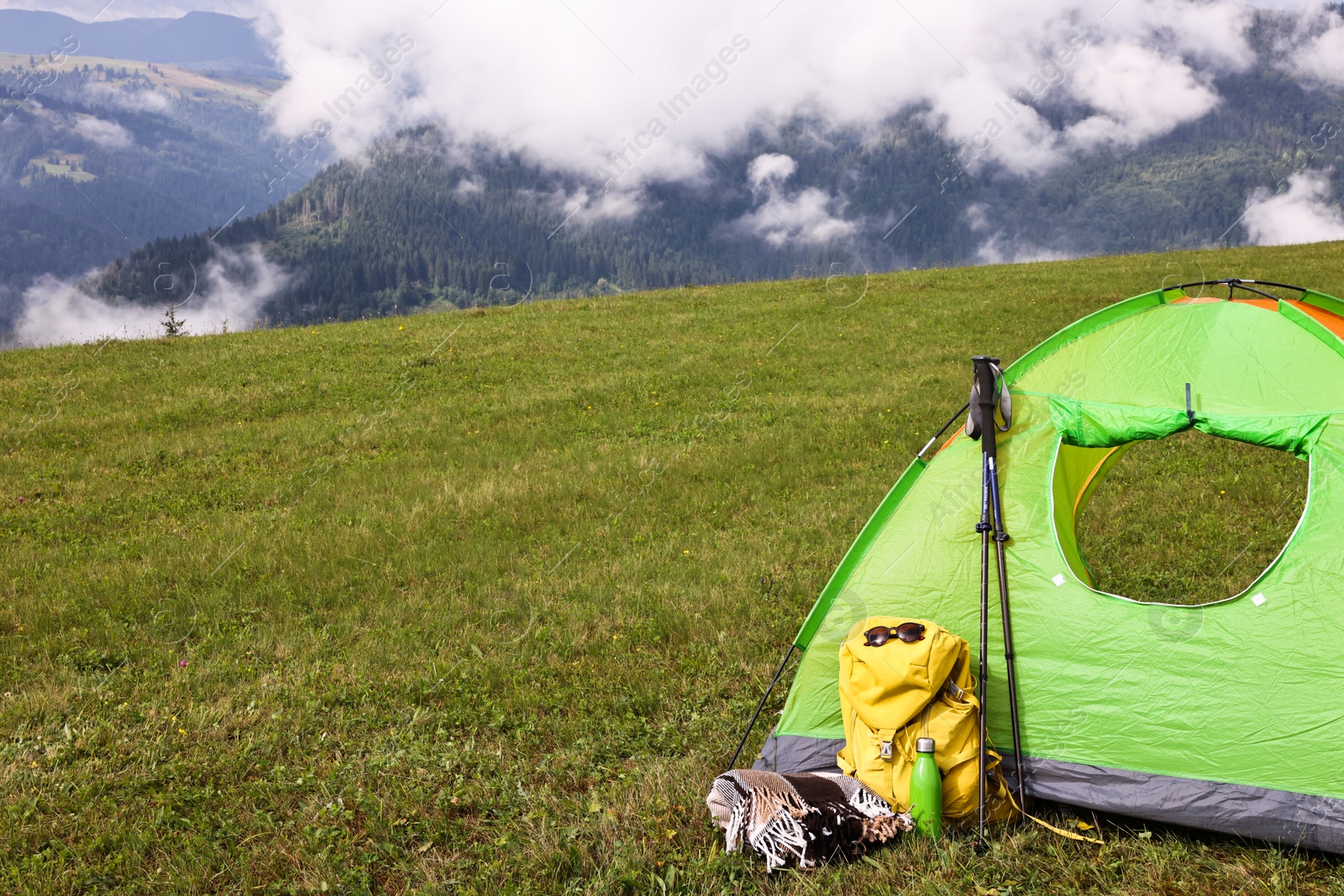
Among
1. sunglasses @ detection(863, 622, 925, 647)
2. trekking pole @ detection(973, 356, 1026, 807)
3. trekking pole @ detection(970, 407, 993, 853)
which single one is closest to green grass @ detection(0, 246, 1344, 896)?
trekking pole @ detection(970, 407, 993, 853)

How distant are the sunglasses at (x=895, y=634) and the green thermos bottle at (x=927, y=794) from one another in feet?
1.77

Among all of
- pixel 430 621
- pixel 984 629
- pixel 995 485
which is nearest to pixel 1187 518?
pixel 995 485

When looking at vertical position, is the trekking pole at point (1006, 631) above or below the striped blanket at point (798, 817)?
above

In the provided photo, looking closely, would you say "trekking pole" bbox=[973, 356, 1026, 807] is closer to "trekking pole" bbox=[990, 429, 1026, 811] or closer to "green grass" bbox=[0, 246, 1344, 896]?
"trekking pole" bbox=[990, 429, 1026, 811]

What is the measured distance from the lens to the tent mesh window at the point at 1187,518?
24.4 feet

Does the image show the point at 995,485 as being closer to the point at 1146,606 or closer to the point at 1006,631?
the point at 1006,631

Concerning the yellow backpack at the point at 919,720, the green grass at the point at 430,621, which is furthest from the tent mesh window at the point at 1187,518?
the green grass at the point at 430,621

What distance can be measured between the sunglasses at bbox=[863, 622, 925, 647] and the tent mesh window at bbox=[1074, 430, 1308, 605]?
2.19m

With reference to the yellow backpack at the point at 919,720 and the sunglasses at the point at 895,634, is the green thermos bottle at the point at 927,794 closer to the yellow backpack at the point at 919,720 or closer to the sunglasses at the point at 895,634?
the yellow backpack at the point at 919,720

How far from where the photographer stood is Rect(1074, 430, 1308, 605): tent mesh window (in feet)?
24.4

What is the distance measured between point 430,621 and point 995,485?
507 cm

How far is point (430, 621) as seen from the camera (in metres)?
7.54

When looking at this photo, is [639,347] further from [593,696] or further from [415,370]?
[593,696]

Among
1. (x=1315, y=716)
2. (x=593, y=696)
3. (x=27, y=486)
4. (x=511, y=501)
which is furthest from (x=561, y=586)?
(x=27, y=486)
